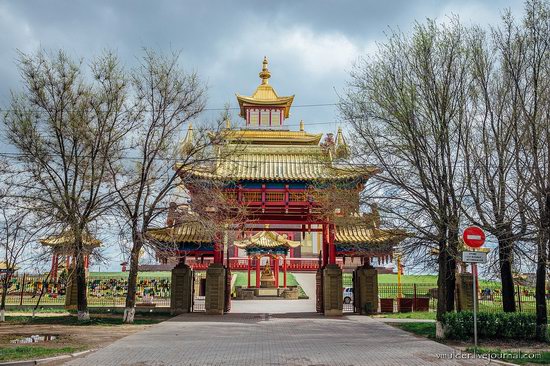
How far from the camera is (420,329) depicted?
49.1ft

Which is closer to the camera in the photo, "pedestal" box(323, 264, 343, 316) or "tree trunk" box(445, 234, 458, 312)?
"tree trunk" box(445, 234, 458, 312)

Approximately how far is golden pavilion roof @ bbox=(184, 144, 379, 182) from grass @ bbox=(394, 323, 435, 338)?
17.9ft

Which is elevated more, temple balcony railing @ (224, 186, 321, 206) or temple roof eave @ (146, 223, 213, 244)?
temple balcony railing @ (224, 186, 321, 206)

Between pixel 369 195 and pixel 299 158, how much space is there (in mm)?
8293

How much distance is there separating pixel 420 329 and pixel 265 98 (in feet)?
99.9

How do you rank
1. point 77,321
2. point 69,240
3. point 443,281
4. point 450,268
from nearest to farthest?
point 443,281 → point 450,268 → point 69,240 → point 77,321

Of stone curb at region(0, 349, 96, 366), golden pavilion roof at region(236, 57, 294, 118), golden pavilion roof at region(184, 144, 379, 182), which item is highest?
golden pavilion roof at region(236, 57, 294, 118)

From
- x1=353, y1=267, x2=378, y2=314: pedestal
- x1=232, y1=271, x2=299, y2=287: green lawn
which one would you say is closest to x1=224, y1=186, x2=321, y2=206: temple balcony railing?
x1=353, y1=267, x2=378, y2=314: pedestal

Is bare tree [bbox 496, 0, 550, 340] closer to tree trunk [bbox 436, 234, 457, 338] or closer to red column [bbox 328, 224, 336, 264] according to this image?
tree trunk [bbox 436, 234, 457, 338]

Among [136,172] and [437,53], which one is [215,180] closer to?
[136,172]

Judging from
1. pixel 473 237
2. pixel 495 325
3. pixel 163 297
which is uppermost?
pixel 473 237

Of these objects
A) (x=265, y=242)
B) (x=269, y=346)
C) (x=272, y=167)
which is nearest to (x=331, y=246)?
(x=272, y=167)

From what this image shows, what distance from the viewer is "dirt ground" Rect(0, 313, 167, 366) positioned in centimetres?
1117

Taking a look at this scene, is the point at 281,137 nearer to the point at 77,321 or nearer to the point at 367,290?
the point at 367,290
